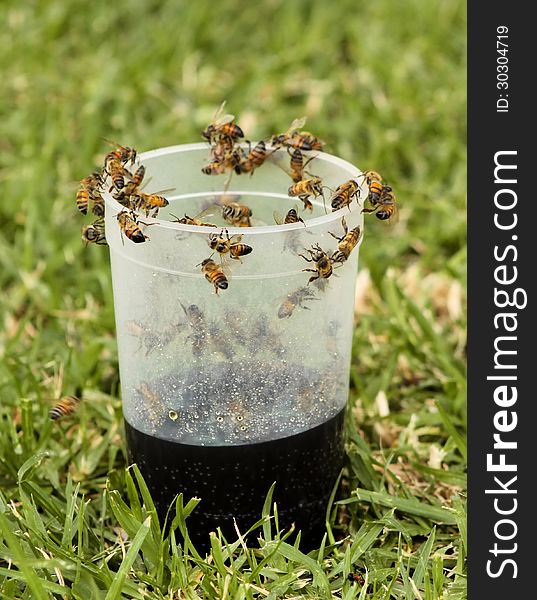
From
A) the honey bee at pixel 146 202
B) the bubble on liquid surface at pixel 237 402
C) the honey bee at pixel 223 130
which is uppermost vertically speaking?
the honey bee at pixel 223 130

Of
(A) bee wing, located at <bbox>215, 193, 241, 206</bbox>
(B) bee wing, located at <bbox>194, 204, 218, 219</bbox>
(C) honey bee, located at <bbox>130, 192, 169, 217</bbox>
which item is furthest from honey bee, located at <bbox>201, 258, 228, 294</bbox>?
(A) bee wing, located at <bbox>215, 193, 241, 206</bbox>

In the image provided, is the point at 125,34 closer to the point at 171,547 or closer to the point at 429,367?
the point at 429,367

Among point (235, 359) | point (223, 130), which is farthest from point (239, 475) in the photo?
point (223, 130)

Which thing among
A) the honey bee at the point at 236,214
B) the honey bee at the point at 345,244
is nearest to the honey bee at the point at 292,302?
the honey bee at the point at 345,244

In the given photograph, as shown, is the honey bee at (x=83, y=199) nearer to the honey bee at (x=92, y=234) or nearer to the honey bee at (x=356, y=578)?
the honey bee at (x=92, y=234)

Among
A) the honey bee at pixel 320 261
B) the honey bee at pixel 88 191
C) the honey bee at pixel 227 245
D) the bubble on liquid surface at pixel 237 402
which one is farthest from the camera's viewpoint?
the honey bee at pixel 88 191

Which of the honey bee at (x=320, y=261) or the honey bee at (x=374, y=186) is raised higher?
the honey bee at (x=374, y=186)

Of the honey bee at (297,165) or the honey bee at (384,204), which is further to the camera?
the honey bee at (297,165)
